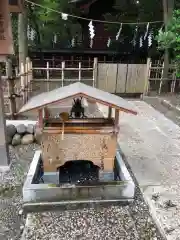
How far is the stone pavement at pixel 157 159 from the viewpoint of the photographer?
9.72ft

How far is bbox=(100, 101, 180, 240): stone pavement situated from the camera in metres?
2.96

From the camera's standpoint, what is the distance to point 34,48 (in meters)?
15.7

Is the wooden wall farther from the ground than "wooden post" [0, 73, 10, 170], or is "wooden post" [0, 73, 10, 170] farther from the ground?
the wooden wall

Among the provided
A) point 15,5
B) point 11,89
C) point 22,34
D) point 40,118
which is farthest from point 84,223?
point 22,34

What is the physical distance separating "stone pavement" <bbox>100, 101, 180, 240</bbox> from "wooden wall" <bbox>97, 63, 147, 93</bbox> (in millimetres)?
3745

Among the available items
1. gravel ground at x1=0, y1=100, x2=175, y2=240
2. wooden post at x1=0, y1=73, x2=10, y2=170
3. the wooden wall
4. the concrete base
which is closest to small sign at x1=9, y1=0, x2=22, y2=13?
wooden post at x1=0, y1=73, x2=10, y2=170

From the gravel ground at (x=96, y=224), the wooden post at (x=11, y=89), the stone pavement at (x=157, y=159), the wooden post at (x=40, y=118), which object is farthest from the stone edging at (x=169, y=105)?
the wooden post at (x=40, y=118)

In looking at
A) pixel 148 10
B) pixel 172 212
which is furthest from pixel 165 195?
pixel 148 10

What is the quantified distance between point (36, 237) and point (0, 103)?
2.13 m

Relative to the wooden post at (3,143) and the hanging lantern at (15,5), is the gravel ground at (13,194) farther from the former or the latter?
the hanging lantern at (15,5)

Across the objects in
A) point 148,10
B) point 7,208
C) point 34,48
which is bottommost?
point 7,208

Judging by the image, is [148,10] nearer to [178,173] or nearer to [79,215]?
[178,173]

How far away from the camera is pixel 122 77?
36.1ft

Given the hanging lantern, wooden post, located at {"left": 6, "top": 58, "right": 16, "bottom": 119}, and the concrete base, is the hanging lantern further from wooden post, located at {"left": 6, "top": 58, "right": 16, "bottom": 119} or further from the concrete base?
the concrete base
